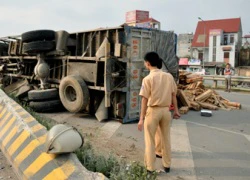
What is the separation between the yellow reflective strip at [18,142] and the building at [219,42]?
53.5 meters

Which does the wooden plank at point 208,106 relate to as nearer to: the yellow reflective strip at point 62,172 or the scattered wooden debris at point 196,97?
the scattered wooden debris at point 196,97

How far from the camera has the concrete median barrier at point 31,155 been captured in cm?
286

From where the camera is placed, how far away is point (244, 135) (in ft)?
22.0

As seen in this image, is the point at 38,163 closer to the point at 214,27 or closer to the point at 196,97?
the point at 196,97

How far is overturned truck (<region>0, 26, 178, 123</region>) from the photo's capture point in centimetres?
753

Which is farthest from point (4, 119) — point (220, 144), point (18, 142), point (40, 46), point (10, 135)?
point (40, 46)

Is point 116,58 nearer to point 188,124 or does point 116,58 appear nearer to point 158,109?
point 188,124

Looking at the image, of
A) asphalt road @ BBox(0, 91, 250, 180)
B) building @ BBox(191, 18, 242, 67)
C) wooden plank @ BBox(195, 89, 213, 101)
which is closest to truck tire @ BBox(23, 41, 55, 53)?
asphalt road @ BBox(0, 91, 250, 180)

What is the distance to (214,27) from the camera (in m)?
60.1

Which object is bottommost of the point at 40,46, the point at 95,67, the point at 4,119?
the point at 4,119

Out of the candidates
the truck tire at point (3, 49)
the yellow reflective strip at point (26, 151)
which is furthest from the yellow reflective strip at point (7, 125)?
the truck tire at point (3, 49)

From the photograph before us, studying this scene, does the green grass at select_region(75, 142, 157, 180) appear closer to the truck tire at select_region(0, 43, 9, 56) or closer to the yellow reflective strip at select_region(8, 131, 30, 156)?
the yellow reflective strip at select_region(8, 131, 30, 156)

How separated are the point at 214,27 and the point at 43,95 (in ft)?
188

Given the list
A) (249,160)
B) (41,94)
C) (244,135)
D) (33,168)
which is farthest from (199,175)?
(41,94)
